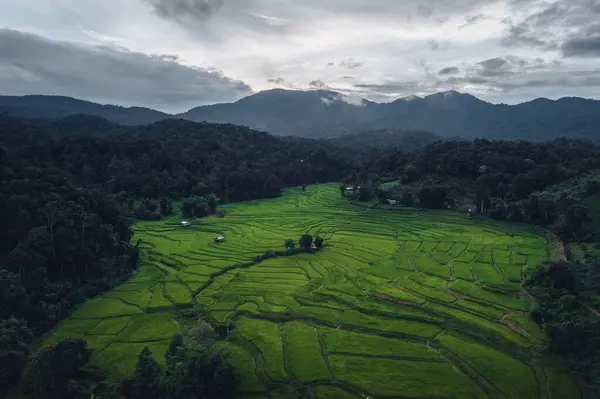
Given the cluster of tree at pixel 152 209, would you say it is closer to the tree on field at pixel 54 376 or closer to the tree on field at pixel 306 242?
the tree on field at pixel 306 242

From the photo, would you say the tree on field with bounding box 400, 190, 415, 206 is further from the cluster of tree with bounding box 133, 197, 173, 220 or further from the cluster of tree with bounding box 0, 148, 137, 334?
the cluster of tree with bounding box 0, 148, 137, 334

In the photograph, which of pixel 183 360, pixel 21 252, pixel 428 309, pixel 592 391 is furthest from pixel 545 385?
pixel 21 252

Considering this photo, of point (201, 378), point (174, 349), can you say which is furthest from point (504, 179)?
point (201, 378)

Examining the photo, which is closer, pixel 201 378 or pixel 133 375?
pixel 201 378

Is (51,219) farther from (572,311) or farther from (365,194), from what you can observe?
(365,194)

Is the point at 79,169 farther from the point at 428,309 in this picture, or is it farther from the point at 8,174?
the point at 428,309

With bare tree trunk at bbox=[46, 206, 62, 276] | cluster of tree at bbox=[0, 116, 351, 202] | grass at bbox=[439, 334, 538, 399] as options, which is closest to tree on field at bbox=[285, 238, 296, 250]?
bare tree trunk at bbox=[46, 206, 62, 276]
